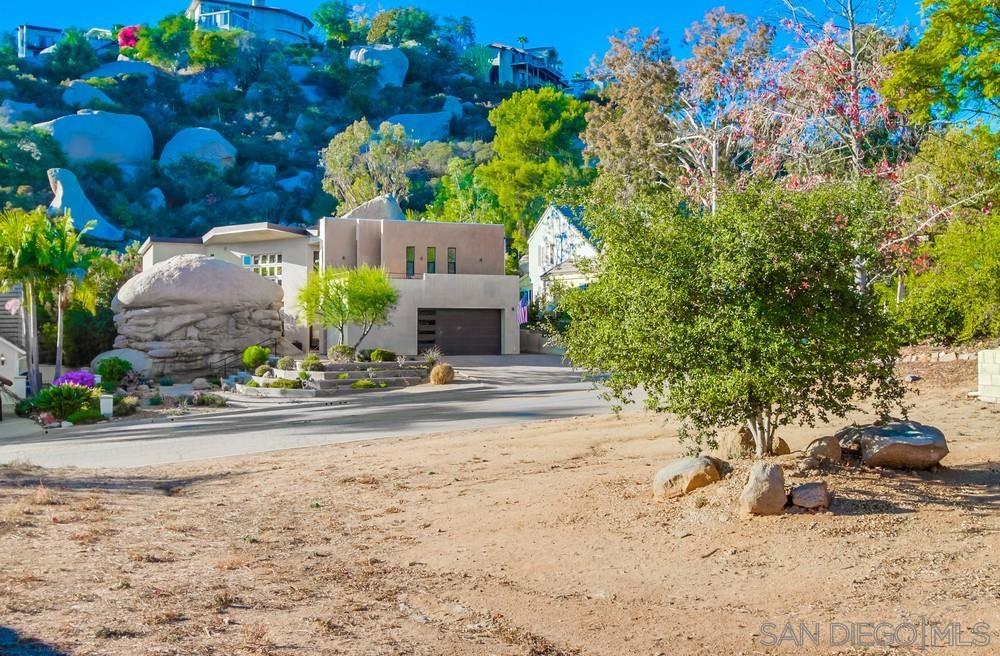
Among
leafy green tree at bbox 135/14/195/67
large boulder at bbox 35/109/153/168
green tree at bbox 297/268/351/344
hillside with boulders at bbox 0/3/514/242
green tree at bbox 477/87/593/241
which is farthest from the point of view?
leafy green tree at bbox 135/14/195/67

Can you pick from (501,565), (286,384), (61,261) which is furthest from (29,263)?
(501,565)

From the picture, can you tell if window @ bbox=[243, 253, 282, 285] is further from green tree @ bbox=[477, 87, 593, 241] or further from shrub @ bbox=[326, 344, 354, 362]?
green tree @ bbox=[477, 87, 593, 241]

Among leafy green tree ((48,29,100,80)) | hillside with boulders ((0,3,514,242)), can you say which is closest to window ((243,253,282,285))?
hillside with boulders ((0,3,514,242))

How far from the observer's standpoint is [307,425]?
2148cm

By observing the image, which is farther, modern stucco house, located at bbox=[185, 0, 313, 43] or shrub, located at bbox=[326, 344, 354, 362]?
modern stucco house, located at bbox=[185, 0, 313, 43]

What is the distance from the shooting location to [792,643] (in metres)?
6.27

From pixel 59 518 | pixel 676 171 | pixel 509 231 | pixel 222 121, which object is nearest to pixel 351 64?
pixel 222 121

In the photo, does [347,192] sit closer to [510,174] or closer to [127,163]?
[510,174]

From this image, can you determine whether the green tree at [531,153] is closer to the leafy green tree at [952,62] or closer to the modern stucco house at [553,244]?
the modern stucco house at [553,244]

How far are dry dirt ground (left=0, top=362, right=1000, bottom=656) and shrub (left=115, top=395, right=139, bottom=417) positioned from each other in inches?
514

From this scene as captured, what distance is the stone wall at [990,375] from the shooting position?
1680 centimetres

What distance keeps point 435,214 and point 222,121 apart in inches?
1835

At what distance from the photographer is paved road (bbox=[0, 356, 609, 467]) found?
17906 mm

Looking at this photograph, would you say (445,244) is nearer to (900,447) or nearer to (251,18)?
(900,447)
